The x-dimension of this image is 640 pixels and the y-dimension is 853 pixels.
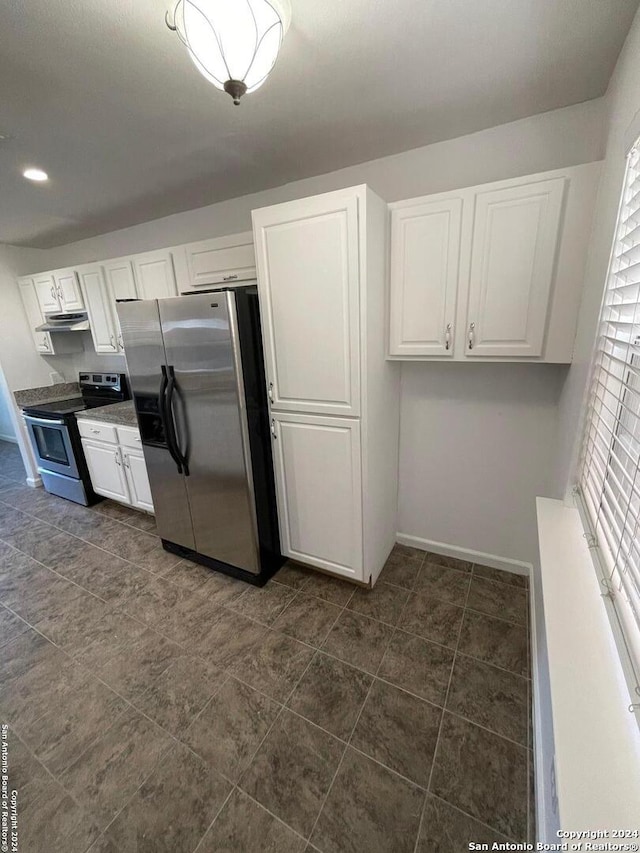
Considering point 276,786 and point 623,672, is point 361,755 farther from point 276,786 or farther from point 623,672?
point 623,672

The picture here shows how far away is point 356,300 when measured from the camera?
63.8 inches

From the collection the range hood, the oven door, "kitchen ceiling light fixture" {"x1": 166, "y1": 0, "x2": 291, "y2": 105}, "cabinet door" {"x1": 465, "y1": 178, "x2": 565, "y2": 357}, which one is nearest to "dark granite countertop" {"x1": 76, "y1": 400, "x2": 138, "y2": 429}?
the oven door

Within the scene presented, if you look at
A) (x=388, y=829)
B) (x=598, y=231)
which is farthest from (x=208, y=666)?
(x=598, y=231)

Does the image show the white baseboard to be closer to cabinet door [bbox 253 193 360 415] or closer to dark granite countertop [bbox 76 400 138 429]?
cabinet door [bbox 253 193 360 415]

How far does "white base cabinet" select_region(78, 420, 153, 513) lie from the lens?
277 cm

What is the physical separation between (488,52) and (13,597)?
3736 mm

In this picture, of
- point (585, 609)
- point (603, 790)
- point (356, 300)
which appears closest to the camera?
point (603, 790)

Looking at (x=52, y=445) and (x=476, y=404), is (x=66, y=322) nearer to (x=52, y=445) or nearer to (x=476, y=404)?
(x=52, y=445)

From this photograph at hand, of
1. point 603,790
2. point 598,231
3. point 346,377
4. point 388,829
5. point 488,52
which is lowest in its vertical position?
point 388,829

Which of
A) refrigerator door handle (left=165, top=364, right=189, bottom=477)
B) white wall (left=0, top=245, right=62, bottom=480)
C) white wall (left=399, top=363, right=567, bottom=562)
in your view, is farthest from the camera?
white wall (left=0, top=245, right=62, bottom=480)

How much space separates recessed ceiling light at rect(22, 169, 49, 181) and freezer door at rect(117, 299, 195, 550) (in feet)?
2.96

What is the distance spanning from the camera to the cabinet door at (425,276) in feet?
5.44

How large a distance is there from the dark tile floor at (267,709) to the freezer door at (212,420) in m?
0.37

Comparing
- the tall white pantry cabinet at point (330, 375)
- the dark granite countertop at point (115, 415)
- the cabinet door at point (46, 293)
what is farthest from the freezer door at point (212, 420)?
the cabinet door at point (46, 293)
